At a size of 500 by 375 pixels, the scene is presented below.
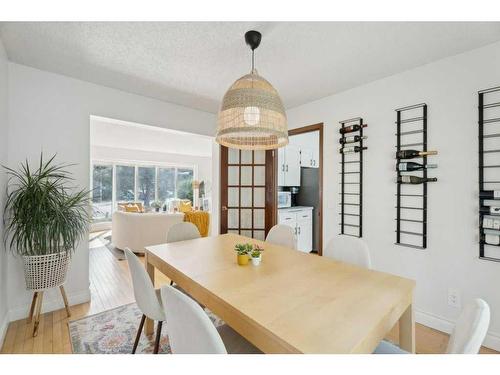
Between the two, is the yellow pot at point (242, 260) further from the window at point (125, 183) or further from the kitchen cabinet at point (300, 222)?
the window at point (125, 183)

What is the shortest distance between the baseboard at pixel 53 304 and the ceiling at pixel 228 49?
2235 millimetres

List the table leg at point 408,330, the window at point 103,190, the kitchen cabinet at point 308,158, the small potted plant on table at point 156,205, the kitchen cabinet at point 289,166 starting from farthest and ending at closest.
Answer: the small potted plant on table at point 156,205 < the window at point 103,190 < the kitchen cabinet at point 308,158 < the kitchen cabinet at point 289,166 < the table leg at point 408,330

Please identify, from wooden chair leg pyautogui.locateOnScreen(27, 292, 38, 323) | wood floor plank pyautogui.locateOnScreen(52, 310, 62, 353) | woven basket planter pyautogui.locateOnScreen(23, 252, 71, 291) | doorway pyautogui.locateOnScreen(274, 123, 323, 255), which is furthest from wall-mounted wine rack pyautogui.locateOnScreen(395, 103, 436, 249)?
wooden chair leg pyautogui.locateOnScreen(27, 292, 38, 323)

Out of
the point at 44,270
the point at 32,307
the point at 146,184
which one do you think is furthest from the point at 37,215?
the point at 146,184

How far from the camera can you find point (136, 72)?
233 cm

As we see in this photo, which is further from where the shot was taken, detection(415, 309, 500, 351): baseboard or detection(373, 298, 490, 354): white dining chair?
detection(415, 309, 500, 351): baseboard

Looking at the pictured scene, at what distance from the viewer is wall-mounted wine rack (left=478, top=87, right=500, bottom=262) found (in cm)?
180

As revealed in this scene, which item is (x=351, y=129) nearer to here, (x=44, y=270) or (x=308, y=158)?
(x=308, y=158)

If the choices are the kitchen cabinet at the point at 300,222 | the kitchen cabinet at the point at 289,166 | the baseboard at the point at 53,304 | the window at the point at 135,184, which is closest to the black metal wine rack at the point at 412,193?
the kitchen cabinet at the point at 300,222

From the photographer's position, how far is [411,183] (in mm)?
2193

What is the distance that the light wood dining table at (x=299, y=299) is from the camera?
849 millimetres

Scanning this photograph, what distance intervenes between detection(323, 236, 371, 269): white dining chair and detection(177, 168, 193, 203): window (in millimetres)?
7297

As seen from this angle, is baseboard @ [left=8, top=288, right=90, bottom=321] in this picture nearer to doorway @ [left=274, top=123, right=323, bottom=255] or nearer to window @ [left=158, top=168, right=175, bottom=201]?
doorway @ [left=274, top=123, right=323, bottom=255]
